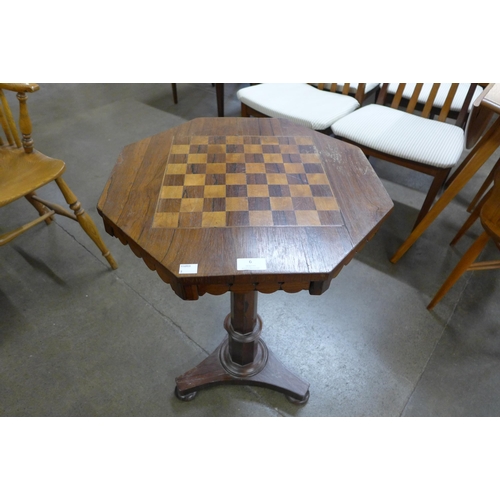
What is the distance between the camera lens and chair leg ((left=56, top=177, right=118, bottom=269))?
1542mm

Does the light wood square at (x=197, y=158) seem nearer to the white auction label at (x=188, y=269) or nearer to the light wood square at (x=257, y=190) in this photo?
the light wood square at (x=257, y=190)

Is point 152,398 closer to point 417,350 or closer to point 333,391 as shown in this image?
point 333,391

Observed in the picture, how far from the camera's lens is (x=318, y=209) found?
0.97 m

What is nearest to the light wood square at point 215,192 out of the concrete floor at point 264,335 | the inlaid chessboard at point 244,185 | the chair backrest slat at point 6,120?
the inlaid chessboard at point 244,185

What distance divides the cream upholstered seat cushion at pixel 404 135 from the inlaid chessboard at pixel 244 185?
69 cm

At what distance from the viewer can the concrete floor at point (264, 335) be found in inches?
53.9

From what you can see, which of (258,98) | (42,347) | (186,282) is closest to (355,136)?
(258,98)

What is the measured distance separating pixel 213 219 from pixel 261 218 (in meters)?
0.13

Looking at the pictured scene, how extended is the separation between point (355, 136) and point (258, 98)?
25.3 inches

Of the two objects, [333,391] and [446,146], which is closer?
[333,391]

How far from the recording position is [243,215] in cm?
94

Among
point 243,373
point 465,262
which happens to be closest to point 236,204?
point 243,373

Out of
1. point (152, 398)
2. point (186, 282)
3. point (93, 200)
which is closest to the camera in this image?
point (186, 282)

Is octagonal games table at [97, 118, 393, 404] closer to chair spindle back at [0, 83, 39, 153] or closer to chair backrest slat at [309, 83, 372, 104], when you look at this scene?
chair spindle back at [0, 83, 39, 153]
